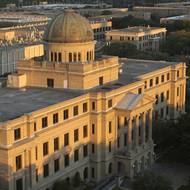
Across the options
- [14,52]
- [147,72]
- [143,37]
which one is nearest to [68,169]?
[147,72]

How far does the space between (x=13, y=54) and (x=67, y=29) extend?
188 ft

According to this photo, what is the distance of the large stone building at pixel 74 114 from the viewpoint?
60531 mm

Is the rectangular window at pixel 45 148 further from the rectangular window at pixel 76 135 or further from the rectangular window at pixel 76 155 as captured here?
the rectangular window at pixel 76 155

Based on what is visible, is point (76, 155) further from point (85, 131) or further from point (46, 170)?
point (46, 170)

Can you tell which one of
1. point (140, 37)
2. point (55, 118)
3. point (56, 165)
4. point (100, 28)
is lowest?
point (56, 165)

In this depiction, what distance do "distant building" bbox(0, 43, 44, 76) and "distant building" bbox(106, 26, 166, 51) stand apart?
39.8 meters

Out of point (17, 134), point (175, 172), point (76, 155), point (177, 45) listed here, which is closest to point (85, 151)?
point (76, 155)

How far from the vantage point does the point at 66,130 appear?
64500mm

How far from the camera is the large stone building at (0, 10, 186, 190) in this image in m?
60.5

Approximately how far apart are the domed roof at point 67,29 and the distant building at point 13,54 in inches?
2118

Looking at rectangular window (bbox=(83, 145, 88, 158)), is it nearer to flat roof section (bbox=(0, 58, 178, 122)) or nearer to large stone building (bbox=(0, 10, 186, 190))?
large stone building (bbox=(0, 10, 186, 190))

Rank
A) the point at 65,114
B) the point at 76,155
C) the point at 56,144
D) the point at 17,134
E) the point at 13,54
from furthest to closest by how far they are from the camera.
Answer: the point at 13,54
the point at 76,155
the point at 65,114
the point at 56,144
the point at 17,134

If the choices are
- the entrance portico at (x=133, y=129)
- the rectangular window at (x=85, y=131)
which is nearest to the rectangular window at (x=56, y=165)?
the rectangular window at (x=85, y=131)

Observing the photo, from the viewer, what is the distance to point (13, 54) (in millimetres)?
128000
